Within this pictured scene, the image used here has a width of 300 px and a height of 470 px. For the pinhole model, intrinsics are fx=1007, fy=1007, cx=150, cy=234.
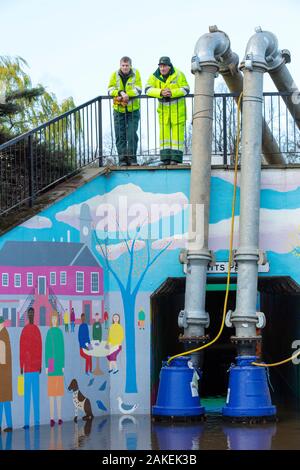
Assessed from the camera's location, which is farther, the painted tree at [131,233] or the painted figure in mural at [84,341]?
the painted tree at [131,233]

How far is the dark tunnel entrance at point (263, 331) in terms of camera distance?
1689 centimetres

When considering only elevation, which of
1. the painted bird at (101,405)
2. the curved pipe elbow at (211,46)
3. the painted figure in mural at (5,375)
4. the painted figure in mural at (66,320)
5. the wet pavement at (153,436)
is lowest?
the wet pavement at (153,436)

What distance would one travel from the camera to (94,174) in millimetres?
16016

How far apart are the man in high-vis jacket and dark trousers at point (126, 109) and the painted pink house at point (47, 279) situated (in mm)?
1951

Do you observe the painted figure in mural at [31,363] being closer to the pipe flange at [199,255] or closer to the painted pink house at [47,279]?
the painted pink house at [47,279]

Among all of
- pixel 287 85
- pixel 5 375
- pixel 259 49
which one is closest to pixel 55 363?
pixel 5 375

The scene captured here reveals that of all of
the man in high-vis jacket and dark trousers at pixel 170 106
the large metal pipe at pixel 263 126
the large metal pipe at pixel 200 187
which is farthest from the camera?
the large metal pipe at pixel 263 126

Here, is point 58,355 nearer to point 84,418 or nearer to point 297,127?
point 84,418

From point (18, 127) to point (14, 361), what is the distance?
22.8 metres

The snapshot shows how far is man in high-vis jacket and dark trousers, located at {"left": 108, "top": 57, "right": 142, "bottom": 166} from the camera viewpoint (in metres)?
16.7

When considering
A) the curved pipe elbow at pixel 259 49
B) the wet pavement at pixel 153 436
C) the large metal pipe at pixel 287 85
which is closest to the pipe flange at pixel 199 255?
the wet pavement at pixel 153 436

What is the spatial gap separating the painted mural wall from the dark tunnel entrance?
0.40m

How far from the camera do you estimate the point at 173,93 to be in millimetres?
16500

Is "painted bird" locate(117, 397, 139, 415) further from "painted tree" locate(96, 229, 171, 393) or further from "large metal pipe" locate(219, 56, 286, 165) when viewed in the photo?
"large metal pipe" locate(219, 56, 286, 165)
